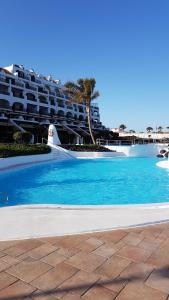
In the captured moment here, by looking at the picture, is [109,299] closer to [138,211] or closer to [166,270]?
[166,270]

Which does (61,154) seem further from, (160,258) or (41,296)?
(41,296)

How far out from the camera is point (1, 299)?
8.18ft

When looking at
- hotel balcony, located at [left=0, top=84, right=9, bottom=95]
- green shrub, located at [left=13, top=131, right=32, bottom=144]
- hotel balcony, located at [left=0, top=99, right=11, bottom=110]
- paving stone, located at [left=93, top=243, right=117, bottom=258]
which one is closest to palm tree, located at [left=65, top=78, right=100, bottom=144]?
green shrub, located at [left=13, top=131, right=32, bottom=144]

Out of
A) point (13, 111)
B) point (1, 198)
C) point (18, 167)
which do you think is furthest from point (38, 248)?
point (13, 111)

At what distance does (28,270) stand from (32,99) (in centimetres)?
5570

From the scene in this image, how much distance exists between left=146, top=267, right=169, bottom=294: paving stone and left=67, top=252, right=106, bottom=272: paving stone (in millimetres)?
674

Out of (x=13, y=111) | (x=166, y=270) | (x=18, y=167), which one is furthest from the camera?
A: (x=13, y=111)

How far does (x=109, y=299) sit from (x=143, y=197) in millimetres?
8400

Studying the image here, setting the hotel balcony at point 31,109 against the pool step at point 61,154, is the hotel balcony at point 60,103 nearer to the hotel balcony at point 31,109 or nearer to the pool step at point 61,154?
the hotel balcony at point 31,109

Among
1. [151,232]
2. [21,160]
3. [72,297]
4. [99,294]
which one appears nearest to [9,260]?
[72,297]

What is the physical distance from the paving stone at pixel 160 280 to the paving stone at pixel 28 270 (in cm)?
125

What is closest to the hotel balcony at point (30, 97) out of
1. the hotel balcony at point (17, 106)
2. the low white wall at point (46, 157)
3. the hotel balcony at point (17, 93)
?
the hotel balcony at point (17, 93)

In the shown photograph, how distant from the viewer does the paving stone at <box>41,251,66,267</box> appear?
10.6 feet

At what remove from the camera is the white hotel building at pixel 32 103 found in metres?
46.5
